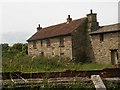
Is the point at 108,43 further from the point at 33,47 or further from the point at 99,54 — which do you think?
the point at 33,47

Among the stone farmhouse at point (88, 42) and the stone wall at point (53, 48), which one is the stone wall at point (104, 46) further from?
the stone wall at point (53, 48)

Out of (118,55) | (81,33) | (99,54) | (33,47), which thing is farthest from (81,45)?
(33,47)

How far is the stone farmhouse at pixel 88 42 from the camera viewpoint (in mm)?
28688

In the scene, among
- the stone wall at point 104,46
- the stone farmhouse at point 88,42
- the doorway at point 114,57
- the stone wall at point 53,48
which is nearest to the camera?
the doorway at point 114,57

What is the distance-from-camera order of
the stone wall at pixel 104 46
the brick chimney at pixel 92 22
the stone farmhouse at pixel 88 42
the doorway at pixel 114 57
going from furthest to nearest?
1. the brick chimney at pixel 92 22
2. the stone farmhouse at pixel 88 42
3. the stone wall at pixel 104 46
4. the doorway at pixel 114 57

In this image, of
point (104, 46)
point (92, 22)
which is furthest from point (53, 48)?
point (104, 46)

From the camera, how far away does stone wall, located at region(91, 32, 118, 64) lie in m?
28.5

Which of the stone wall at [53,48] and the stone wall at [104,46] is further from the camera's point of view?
the stone wall at [53,48]

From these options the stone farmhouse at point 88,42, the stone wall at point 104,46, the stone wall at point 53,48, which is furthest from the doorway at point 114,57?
the stone wall at point 53,48

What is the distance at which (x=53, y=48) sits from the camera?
118ft

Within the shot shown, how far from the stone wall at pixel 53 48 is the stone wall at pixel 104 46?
121 inches

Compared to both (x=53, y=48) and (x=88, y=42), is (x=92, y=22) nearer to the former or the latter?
(x=88, y=42)

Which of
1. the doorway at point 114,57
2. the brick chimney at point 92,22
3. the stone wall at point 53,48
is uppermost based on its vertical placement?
the brick chimney at point 92,22

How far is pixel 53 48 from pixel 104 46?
855 centimetres
